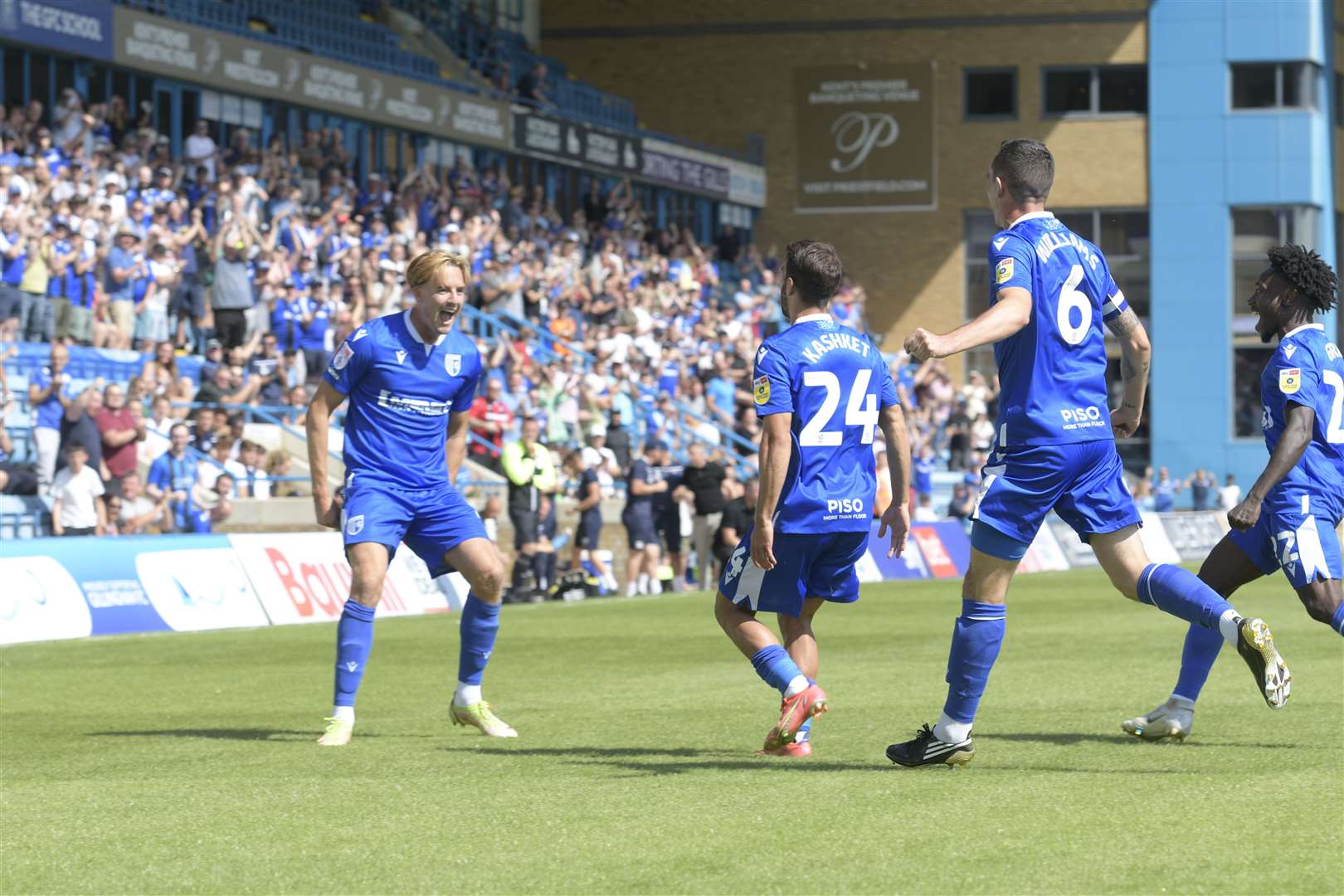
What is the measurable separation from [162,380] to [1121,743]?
1595cm

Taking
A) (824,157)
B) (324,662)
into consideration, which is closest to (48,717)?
(324,662)

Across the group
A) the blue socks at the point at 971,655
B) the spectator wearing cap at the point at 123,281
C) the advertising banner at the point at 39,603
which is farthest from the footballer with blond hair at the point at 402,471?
the spectator wearing cap at the point at 123,281

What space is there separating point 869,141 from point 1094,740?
4213 cm

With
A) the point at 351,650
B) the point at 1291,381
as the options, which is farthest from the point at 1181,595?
the point at 351,650

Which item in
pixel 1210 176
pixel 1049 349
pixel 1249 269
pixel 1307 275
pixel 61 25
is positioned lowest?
pixel 1049 349

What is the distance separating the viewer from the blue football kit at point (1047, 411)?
309 inches

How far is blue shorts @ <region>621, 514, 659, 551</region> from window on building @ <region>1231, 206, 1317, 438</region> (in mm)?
27684

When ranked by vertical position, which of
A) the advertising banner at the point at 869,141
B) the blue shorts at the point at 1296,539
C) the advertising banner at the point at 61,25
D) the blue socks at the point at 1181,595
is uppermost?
the advertising banner at the point at 869,141

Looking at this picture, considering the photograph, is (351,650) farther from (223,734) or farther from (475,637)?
(223,734)

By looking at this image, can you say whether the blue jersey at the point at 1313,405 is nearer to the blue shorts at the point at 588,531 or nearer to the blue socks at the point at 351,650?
the blue socks at the point at 351,650

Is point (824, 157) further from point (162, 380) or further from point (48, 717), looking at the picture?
point (48, 717)

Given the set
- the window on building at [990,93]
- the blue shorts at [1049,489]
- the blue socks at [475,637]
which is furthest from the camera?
the window on building at [990,93]

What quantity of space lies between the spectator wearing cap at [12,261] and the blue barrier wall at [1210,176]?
33.3 meters

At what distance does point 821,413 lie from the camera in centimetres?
843
